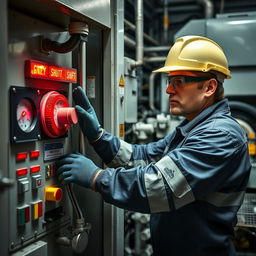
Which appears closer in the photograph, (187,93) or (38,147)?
(38,147)

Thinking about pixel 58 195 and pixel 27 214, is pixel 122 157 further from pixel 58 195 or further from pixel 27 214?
pixel 27 214

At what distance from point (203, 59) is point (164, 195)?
61 centimetres

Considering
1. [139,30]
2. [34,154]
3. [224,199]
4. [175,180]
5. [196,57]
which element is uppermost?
[139,30]

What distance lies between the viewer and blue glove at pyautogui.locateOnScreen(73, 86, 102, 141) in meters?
1.28

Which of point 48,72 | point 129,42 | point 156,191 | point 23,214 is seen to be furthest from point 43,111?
point 129,42

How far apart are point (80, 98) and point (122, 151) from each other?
0.37 metres

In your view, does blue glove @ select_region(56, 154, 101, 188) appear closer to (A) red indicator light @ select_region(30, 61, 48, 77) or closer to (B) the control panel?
(B) the control panel

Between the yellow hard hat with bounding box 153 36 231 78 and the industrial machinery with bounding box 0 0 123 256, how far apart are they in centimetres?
25

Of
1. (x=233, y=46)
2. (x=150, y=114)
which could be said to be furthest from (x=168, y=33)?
(x=233, y=46)

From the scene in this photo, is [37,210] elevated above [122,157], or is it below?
below

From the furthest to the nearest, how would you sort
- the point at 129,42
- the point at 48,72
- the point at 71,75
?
the point at 129,42
the point at 71,75
the point at 48,72

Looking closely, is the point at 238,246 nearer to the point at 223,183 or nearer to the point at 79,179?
the point at 223,183

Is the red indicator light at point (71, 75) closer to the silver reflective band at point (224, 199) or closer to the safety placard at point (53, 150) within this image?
the safety placard at point (53, 150)

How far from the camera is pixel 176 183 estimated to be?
1177mm
